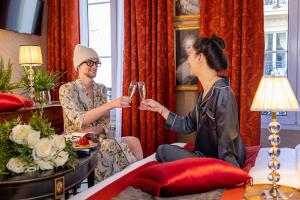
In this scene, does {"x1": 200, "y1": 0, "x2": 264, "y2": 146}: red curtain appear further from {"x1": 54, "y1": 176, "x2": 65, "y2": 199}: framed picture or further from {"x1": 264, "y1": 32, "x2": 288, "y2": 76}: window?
{"x1": 54, "y1": 176, "x2": 65, "y2": 199}: framed picture

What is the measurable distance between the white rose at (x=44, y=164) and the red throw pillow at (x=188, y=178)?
1.35ft

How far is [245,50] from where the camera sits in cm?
379

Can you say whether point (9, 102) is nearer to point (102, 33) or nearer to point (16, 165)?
point (16, 165)

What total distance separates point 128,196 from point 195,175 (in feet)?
1.07

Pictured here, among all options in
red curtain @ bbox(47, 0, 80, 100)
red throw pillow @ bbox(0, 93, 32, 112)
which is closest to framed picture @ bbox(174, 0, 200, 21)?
red curtain @ bbox(47, 0, 80, 100)

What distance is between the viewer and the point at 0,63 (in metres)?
4.19

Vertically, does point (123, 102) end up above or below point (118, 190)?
above

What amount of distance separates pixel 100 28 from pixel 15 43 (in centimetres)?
116

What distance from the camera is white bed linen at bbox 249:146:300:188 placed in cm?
192

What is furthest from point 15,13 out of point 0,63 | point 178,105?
point 178,105

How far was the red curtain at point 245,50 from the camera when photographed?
3795 millimetres

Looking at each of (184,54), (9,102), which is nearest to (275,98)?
(9,102)

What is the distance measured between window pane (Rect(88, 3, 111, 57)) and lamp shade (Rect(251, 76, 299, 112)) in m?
3.50

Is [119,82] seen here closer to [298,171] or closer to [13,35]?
[13,35]
